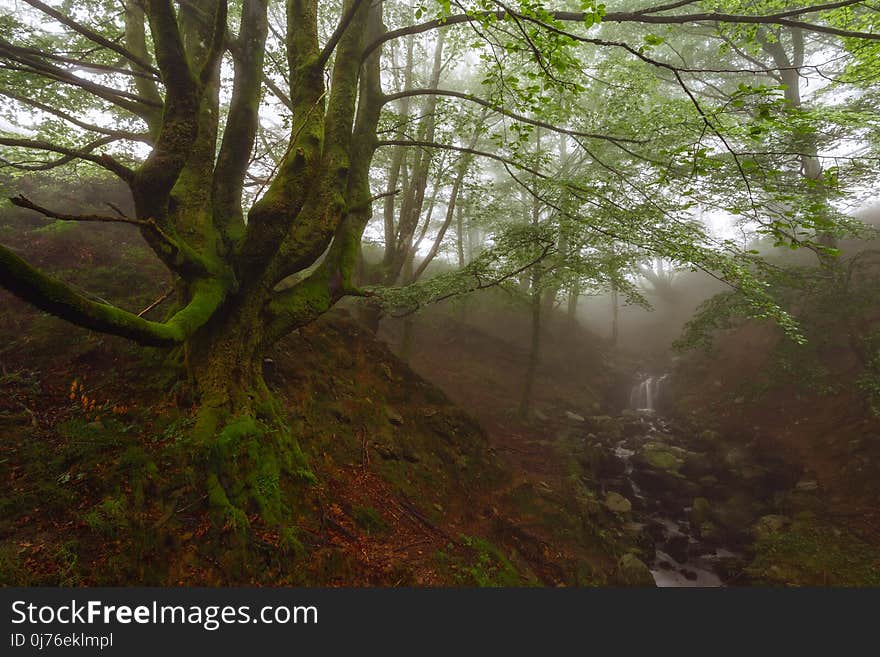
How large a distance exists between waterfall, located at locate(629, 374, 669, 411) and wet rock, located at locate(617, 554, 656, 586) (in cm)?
1243

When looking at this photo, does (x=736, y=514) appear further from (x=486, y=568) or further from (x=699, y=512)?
(x=486, y=568)

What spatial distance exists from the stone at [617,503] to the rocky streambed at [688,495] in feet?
0.08

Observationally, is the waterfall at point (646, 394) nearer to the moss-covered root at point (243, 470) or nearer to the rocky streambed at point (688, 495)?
the rocky streambed at point (688, 495)

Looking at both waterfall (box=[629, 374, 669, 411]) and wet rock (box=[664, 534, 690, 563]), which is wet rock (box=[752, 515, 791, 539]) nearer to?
wet rock (box=[664, 534, 690, 563])

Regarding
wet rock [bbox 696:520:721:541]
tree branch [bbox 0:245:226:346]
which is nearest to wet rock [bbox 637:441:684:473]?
wet rock [bbox 696:520:721:541]

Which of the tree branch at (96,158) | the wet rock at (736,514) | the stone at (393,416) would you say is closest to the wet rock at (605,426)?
the wet rock at (736,514)

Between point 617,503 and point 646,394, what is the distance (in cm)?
1121

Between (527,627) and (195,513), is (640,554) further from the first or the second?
(195,513)

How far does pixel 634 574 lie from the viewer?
265 inches

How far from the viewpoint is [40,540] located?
2877 millimetres

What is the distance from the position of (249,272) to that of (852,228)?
12.0 metres

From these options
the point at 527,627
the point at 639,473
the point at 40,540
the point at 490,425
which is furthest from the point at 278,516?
the point at 639,473

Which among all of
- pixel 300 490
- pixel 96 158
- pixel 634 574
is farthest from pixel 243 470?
pixel 634 574

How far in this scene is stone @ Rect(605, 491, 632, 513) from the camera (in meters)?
9.37
